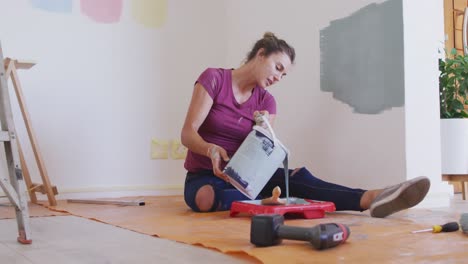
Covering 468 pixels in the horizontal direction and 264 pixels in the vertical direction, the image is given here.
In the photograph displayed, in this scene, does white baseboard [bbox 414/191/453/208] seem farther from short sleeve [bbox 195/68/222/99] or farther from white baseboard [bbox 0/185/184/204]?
white baseboard [bbox 0/185/184/204]

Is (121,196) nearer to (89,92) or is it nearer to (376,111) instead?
(89,92)

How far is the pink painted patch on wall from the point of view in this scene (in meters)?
2.57

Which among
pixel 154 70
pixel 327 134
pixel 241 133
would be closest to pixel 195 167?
pixel 241 133

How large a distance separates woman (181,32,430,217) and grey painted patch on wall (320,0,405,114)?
0.42m

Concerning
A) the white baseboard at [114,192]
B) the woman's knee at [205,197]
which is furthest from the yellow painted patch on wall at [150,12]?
the woman's knee at [205,197]

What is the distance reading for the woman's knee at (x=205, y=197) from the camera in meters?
1.77

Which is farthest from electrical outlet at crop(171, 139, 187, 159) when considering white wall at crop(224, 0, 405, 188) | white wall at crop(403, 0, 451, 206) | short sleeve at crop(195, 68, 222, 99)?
white wall at crop(403, 0, 451, 206)

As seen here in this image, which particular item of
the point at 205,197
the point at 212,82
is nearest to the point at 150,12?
the point at 212,82

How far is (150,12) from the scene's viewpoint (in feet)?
9.04

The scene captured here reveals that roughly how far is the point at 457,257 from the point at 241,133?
980 mm

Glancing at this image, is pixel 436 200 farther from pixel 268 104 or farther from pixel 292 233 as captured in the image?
pixel 292 233

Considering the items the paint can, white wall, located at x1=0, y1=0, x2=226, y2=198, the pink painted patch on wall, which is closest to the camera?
the paint can

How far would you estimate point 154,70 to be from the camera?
276 cm

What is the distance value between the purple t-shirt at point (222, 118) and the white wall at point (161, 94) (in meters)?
0.52
